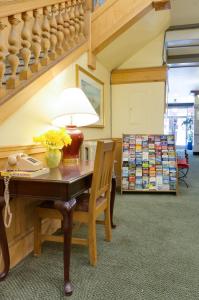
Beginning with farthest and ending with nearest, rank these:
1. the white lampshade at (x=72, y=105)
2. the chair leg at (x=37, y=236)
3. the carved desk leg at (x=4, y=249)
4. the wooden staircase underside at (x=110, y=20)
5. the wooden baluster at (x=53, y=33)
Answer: the wooden staircase underside at (x=110, y=20), the wooden baluster at (x=53, y=33), the white lampshade at (x=72, y=105), the chair leg at (x=37, y=236), the carved desk leg at (x=4, y=249)

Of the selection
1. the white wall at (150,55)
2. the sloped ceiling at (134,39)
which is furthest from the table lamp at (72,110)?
the white wall at (150,55)

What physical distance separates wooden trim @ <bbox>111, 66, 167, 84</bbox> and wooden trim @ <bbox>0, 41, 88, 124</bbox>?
6.82 feet

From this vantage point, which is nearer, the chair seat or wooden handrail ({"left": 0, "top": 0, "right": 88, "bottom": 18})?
wooden handrail ({"left": 0, "top": 0, "right": 88, "bottom": 18})

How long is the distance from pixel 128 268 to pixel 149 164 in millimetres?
2647

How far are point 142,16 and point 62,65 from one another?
1667 mm

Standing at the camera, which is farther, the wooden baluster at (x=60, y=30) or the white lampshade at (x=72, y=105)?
the wooden baluster at (x=60, y=30)

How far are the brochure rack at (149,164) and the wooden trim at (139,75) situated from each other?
1.08 m

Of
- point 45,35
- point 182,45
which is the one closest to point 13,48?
point 45,35

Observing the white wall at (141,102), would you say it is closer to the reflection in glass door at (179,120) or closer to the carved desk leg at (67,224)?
the carved desk leg at (67,224)

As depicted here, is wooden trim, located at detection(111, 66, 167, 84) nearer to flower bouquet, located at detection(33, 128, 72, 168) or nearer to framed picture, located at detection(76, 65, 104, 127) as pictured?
framed picture, located at detection(76, 65, 104, 127)

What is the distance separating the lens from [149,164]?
14.8ft

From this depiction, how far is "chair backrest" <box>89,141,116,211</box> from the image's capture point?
77.9 inches

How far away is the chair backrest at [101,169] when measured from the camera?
1978 mm

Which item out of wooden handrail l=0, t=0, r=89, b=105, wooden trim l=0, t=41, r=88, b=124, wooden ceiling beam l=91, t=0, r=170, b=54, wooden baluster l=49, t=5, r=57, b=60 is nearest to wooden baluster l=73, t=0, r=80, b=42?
wooden handrail l=0, t=0, r=89, b=105
